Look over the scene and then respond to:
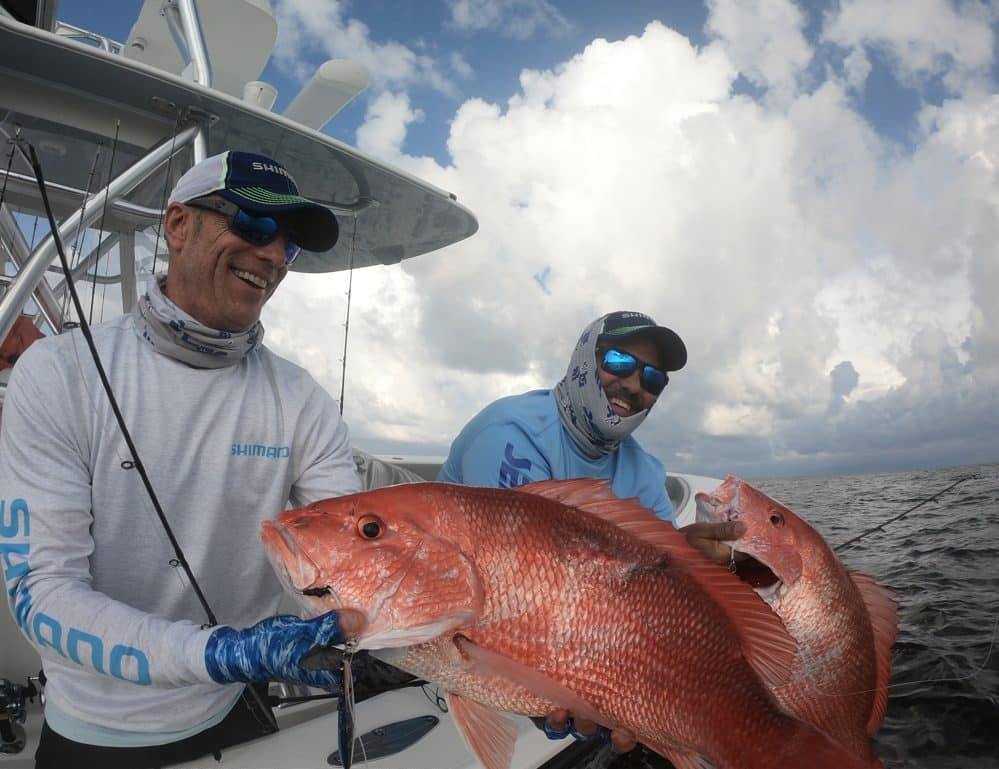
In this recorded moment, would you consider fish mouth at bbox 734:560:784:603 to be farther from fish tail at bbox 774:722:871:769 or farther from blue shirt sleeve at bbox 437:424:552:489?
blue shirt sleeve at bbox 437:424:552:489

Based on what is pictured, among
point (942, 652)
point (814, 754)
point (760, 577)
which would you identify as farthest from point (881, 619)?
point (942, 652)

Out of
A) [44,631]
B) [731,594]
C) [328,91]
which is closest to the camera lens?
[44,631]

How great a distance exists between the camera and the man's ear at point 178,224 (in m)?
1.77

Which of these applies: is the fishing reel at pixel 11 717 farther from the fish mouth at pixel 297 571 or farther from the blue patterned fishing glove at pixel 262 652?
the fish mouth at pixel 297 571

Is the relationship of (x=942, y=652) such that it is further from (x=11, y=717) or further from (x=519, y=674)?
(x=11, y=717)

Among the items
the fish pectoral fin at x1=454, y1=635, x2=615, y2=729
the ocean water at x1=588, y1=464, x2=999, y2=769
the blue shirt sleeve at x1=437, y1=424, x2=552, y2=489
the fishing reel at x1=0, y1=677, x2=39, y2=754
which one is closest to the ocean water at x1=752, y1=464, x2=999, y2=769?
the ocean water at x1=588, y1=464, x2=999, y2=769

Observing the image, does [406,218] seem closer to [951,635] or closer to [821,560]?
[821,560]

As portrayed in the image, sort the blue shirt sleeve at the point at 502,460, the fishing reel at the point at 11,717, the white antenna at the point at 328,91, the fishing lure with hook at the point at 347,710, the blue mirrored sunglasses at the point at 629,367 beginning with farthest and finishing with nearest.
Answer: the white antenna at the point at 328,91
the blue mirrored sunglasses at the point at 629,367
the blue shirt sleeve at the point at 502,460
the fishing reel at the point at 11,717
the fishing lure with hook at the point at 347,710

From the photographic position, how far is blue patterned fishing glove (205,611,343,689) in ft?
4.05

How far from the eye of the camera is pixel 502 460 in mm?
2541

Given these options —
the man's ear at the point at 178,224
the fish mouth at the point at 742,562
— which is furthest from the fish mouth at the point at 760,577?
the man's ear at the point at 178,224

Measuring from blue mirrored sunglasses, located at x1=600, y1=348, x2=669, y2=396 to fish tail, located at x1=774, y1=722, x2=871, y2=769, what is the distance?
1723 mm

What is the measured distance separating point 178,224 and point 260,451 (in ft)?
2.37

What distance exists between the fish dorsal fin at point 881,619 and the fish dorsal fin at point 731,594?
782 millimetres
